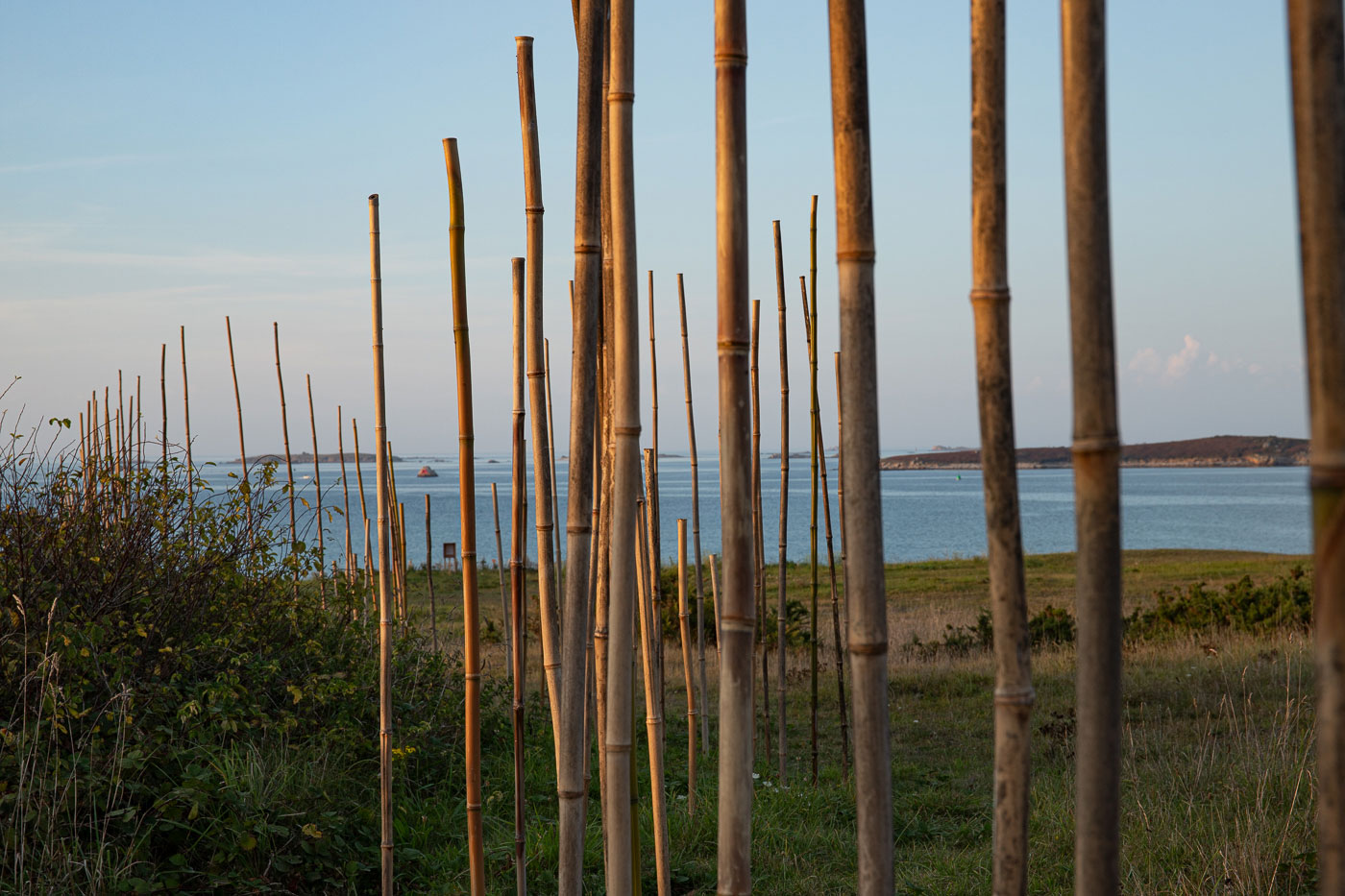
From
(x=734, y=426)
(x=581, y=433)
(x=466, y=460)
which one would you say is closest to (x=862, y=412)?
(x=734, y=426)

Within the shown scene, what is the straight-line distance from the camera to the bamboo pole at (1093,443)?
0.80m

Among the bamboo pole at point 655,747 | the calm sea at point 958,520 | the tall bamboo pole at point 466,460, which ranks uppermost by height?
the tall bamboo pole at point 466,460

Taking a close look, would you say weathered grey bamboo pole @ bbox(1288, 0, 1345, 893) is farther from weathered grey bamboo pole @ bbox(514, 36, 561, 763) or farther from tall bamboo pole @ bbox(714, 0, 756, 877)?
weathered grey bamboo pole @ bbox(514, 36, 561, 763)

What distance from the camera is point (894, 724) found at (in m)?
6.72

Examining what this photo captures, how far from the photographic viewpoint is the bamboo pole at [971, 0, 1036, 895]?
93 cm

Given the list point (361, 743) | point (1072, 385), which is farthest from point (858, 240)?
point (361, 743)

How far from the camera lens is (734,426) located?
107cm

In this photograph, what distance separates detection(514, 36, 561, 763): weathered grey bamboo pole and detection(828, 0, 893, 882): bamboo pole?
0.64 metres

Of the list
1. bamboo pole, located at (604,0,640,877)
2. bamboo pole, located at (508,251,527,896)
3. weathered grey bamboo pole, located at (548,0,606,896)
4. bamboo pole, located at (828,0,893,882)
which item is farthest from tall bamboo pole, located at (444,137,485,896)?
bamboo pole, located at (828,0,893,882)

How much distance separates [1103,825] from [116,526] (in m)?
4.52

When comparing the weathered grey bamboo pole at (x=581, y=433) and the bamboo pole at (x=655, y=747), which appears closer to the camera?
the weathered grey bamboo pole at (x=581, y=433)

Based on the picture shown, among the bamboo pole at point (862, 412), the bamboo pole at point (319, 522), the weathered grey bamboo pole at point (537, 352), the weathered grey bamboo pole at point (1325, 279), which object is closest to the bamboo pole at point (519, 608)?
the weathered grey bamboo pole at point (537, 352)

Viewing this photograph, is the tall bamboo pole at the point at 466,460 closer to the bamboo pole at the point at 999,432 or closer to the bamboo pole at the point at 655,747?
the bamboo pole at the point at 655,747

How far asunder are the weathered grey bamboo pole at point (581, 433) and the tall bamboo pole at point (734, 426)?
290 mm
